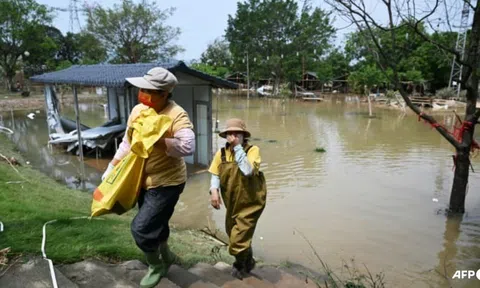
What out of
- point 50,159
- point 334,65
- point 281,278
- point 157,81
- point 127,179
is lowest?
point 50,159

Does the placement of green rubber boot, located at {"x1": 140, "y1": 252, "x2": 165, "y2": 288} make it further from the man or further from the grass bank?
the grass bank

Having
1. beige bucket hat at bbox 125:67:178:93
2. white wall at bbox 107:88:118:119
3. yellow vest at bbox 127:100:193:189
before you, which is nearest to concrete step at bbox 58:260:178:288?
yellow vest at bbox 127:100:193:189

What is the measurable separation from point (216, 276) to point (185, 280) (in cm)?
48

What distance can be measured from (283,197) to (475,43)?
15.2ft

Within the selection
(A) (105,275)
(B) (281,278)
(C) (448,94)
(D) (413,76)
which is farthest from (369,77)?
(A) (105,275)

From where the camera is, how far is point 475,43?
5.90m

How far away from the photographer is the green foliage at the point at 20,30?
2880 centimetres

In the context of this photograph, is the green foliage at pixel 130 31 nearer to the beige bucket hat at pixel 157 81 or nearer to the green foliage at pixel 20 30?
the green foliage at pixel 20 30

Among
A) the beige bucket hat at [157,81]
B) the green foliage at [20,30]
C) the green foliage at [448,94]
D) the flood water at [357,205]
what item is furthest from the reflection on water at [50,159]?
the green foliage at [448,94]

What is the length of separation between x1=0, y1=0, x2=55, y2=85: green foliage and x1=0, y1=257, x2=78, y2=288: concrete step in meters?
33.3

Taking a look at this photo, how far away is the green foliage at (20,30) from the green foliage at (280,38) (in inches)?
840

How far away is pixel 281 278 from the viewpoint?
332 centimetres

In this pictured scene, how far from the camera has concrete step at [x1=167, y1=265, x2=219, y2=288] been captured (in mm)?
2596

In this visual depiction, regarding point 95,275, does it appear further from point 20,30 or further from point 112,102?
point 20,30
